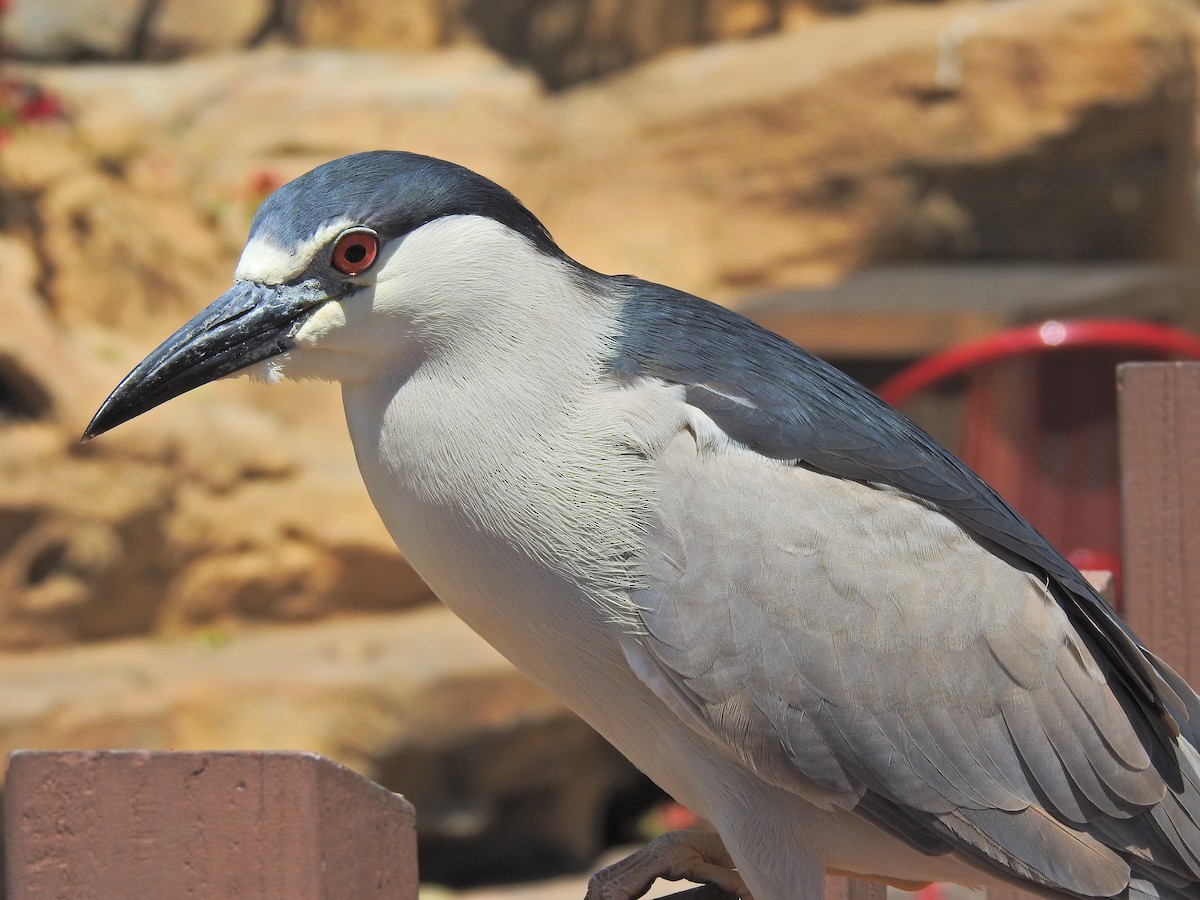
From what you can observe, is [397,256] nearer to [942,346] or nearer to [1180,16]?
[942,346]

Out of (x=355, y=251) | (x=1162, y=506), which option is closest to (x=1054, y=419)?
(x=1162, y=506)

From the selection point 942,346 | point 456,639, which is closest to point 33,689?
point 456,639

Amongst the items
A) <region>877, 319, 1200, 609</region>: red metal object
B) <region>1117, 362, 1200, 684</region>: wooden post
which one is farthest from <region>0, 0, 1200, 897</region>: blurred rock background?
<region>1117, 362, 1200, 684</region>: wooden post

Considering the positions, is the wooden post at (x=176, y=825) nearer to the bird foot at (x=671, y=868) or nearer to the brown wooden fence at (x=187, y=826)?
the brown wooden fence at (x=187, y=826)

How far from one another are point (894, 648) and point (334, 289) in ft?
2.41

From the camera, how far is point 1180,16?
24.2 ft

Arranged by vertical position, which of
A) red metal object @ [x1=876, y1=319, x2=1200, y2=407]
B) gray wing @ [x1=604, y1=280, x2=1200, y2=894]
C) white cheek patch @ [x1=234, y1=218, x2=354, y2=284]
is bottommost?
gray wing @ [x1=604, y1=280, x2=1200, y2=894]

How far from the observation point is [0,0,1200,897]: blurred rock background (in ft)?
19.2

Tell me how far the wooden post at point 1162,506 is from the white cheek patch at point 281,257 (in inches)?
40.3

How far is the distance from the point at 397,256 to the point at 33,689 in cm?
441

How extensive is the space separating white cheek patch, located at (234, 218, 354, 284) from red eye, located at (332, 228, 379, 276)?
0.01 metres

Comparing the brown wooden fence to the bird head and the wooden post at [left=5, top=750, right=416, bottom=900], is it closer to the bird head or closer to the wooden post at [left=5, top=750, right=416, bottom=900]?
the wooden post at [left=5, top=750, right=416, bottom=900]

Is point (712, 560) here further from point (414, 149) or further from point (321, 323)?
point (414, 149)

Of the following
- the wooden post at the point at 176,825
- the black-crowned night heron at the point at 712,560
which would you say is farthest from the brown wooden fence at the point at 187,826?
the black-crowned night heron at the point at 712,560
